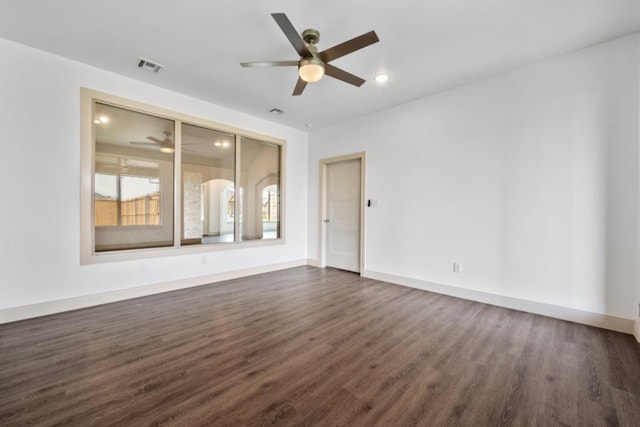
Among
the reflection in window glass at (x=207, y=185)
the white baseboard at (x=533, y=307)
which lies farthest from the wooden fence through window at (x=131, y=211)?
the white baseboard at (x=533, y=307)

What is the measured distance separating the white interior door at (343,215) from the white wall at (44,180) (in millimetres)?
3293

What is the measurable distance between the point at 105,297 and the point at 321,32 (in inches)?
157

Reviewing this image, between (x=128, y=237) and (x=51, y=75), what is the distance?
6.71 ft

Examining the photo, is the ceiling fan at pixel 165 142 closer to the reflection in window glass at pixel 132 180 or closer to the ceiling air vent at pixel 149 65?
the reflection in window glass at pixel 132 180

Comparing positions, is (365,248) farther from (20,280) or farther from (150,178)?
(20,280)

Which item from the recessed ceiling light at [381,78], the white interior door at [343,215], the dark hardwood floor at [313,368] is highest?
the recessed ceiling light at [381,78]

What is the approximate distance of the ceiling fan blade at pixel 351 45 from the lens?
204cm

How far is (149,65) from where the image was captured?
320 cm

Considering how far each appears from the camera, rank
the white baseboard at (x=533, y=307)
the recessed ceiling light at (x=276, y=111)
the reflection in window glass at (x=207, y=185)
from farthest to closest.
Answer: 1. the recessed ceiling light at (x=276, y=111)
2. the reflection in window glass at (x=207, y=185)
3. the white baseboard at (x=533, y=307)

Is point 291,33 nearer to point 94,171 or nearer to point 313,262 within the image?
point 94,171

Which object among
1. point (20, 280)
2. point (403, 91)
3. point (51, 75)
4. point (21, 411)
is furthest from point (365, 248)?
point (51, 75)

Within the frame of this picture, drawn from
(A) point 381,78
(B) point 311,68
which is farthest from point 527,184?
(B) point 311,68

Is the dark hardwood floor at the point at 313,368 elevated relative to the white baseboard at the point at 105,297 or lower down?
lower down

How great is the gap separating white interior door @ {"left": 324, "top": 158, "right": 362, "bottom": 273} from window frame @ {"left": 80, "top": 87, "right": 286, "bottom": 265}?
5.48 feet
